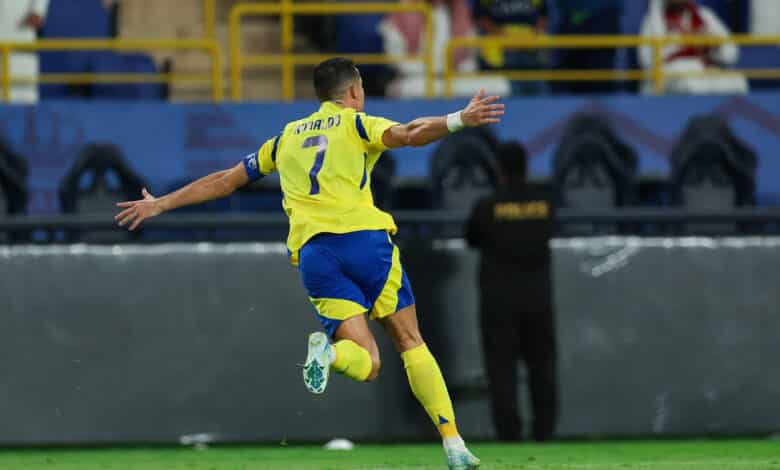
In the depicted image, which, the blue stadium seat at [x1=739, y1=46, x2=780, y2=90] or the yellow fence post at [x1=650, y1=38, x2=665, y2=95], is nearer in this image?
the yellow fence post at [x1=650, y1=38, x2=665, y2=95]

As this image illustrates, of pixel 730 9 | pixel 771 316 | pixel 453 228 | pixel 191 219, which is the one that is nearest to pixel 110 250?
pixel 191 219

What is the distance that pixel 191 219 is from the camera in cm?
1150

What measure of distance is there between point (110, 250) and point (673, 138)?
575 cm

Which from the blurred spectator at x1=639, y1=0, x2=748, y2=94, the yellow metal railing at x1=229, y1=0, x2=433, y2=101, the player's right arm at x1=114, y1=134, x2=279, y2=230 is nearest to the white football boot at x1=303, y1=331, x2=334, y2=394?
the player's right arm at x1=114, y1=134, x2=279, y2=230

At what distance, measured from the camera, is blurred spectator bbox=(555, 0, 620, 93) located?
16812mm

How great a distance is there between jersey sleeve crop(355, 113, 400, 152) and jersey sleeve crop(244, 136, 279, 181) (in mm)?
529

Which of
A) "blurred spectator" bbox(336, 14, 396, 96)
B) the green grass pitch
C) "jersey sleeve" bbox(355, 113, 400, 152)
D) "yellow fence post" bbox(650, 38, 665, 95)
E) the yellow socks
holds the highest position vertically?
"blurred spectator" bbox(336, 14, 396, 96)

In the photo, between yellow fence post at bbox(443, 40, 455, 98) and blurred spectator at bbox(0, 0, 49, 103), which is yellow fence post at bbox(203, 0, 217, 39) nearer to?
blurred spectator at bbox(0, 0, 49, 103)

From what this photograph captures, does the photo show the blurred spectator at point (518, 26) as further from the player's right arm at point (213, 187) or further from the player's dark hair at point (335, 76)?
the player's dark hair at point (335, 76)

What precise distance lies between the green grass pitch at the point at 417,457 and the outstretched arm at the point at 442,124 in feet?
6.60

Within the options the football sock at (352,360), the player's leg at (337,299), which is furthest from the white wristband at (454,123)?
the football sock at (352,360)

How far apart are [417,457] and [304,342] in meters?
1.58

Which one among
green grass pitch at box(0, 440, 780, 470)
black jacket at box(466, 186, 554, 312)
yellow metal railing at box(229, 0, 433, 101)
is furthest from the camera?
yellow metal railing at box(229, 0, 433, 101)

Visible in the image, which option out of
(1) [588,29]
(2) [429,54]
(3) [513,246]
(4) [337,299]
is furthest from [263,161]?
(1) [588,29]
